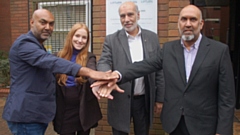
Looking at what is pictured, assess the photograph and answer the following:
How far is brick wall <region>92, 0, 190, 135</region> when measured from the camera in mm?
3494

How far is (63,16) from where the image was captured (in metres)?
5.66

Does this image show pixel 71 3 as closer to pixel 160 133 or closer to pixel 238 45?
pixel 160 133

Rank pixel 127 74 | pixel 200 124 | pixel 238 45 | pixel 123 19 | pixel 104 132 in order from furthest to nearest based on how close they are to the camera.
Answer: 1. pixel 238 45
2. pixel 104 132
3. pixel 123 19
4. pixel 127 74
5. pixel 200 124

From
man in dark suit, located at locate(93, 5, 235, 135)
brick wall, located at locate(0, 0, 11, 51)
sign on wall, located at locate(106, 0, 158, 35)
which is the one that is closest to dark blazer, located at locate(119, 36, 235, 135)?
man in dark suit, located at locate(93, 5, 235, 135)

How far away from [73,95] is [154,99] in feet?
2.90

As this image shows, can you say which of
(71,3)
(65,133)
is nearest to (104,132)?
(65,133)

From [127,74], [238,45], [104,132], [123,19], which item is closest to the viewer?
[127,74]

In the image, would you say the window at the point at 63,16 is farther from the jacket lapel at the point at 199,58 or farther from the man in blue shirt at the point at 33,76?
the jacket lapel at the point at 199,58

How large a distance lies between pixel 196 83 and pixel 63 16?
416 centimetres

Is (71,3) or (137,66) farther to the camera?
(71,3)

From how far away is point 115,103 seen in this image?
9.28 ft

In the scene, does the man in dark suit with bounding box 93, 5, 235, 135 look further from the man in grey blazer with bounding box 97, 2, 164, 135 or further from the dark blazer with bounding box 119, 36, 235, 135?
the man in grey blazer with bounding box 97, 2, 164, 135

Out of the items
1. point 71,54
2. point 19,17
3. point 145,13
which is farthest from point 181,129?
point 19,17

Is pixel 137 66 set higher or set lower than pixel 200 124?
higher
